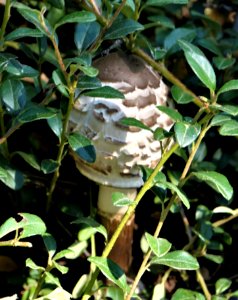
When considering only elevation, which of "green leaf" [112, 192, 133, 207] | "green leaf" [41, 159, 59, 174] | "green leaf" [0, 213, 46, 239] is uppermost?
"green leaf" [112, 192, 133, 207]

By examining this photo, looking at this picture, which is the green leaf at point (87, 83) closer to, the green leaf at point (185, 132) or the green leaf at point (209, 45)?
the green leaf at point (185, 132)

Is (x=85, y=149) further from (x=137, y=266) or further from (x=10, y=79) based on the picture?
(x=137, y=266)

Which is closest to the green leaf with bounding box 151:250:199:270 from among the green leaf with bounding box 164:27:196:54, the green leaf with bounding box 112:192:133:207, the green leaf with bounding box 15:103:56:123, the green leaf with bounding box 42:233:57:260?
the green leaf with bounding box 112:192:133:207

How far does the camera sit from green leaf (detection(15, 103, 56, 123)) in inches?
43.8

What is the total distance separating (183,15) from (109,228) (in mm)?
878

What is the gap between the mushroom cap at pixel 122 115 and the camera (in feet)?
4.15

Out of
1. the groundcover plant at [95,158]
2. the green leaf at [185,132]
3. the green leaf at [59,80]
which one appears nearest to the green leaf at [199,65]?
the groundcover plant at [95,158]

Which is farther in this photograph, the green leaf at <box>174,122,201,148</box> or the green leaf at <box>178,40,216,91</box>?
the green leaf at <box>178,40,216,91</box>

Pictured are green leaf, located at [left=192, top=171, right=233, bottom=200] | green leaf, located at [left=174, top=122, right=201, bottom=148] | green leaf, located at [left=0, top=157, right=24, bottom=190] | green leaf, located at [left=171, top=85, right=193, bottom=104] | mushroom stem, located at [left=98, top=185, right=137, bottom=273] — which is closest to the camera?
green leaf, located at [left=174, top=122, right=201, bottom=148]

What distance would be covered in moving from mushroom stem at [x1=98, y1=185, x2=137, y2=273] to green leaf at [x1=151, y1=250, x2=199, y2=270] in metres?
0.35

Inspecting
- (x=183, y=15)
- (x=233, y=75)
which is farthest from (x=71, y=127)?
(x=183, y=15)

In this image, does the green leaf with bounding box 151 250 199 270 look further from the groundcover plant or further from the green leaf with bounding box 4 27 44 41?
the green leaf with bounding box 4 27 44 41

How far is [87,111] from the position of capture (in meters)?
1.28

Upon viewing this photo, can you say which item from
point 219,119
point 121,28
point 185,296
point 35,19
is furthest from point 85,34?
point 185,296
